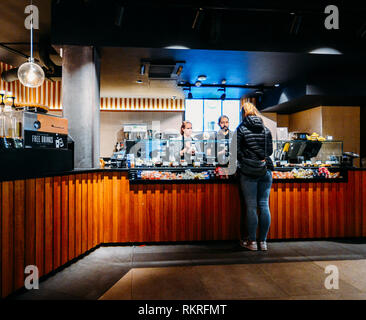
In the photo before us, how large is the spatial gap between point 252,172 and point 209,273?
1394 millimetres

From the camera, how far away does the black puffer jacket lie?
3.59m

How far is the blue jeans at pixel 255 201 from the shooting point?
3646 mm

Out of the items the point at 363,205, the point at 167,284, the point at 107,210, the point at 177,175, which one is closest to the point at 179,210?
the point at 177,175

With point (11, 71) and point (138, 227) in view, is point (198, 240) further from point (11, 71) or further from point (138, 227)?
point (11, 71)

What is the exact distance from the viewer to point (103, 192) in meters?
3.85

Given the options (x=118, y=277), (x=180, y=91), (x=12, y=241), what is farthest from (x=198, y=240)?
(x=180, y=91)

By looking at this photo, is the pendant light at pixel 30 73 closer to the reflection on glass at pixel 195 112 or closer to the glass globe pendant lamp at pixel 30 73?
the glass globe pendant lamp at pixel 30 73

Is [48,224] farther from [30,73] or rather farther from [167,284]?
[30,73]

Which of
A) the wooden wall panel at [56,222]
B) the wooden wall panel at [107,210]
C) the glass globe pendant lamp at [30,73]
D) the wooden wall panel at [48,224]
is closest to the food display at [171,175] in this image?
the wooden wall panel at [107,210]

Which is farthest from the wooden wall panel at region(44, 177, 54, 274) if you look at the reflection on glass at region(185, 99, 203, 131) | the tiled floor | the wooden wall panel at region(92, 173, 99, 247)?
the reflection on glass at region(185, 99, 203, 131)

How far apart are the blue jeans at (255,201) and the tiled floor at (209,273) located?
0.99ft

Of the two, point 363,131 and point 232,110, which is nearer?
point 363,131

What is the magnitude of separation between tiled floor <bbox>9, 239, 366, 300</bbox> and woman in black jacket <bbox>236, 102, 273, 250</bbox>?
0.35 meters

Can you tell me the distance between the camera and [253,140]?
3607 mm
